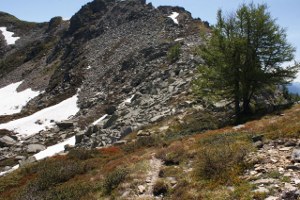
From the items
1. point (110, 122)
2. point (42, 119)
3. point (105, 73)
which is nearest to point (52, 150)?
point (110, 122)

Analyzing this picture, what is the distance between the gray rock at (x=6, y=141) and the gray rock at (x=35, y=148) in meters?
5.31

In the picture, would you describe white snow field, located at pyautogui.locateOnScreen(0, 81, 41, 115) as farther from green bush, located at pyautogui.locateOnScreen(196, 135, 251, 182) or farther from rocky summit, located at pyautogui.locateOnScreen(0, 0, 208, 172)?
green bush, located at pyautogui.locateOnScreen(196, 135, 251, 182)

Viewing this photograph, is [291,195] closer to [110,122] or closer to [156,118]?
[156,118]

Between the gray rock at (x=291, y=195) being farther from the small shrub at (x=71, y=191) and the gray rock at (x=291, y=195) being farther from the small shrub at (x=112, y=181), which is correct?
the small shrub at (x=71, y=191)

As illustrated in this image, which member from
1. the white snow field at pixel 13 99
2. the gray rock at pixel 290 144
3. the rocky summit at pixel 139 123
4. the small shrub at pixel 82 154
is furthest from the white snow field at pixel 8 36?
the gray rock at pixel 290 144

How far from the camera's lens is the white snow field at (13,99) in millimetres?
72688

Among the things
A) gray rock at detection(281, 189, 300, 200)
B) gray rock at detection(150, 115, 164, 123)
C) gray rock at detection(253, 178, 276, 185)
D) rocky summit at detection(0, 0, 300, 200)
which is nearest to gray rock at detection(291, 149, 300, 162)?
rocky summit at detection(0, 0, 300, 200)

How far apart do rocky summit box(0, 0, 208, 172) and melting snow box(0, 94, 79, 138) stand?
334mm

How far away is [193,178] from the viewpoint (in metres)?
15.0

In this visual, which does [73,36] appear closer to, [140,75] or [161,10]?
[161,10]

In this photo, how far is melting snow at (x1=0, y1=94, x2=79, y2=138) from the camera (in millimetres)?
52781

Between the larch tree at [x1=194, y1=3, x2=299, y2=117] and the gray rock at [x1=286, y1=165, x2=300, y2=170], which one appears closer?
the gray rock at [x1=286, y1=165, x2=300, y2=170]

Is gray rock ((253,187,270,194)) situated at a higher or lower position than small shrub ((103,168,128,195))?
higher

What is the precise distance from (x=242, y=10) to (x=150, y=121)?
1312 cm
